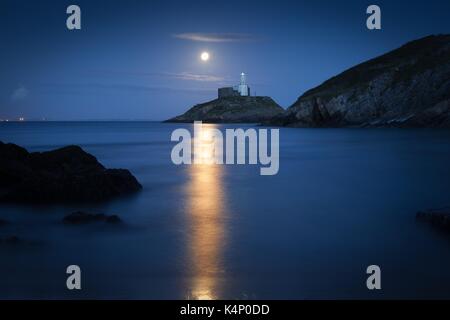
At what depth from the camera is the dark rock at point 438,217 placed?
1011 cm

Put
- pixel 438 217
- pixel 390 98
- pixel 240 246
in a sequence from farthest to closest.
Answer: pixel 390 98 < pixel 438 217 < pixel 240 246

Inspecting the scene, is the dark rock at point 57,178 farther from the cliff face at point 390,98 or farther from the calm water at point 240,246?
the cliff face at point 390,98

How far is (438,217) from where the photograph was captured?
34.8ft

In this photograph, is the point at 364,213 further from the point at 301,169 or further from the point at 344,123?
the point at 344,123

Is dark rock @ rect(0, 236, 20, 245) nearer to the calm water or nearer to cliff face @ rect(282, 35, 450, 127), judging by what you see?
the calm water

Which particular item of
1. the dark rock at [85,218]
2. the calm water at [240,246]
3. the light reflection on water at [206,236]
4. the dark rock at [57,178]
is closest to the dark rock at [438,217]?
the calm water at [240,246]

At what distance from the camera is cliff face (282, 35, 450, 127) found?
73.7m

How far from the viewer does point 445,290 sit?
713cm

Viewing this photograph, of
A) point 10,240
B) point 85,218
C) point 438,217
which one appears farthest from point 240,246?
point 10,240

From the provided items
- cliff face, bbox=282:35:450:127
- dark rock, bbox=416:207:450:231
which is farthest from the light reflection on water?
cliff face, bbox=282:35:450:127

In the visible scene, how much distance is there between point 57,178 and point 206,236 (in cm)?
568

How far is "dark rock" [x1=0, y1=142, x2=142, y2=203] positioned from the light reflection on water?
2731 mm

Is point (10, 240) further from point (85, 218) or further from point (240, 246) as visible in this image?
point (240, 246)
